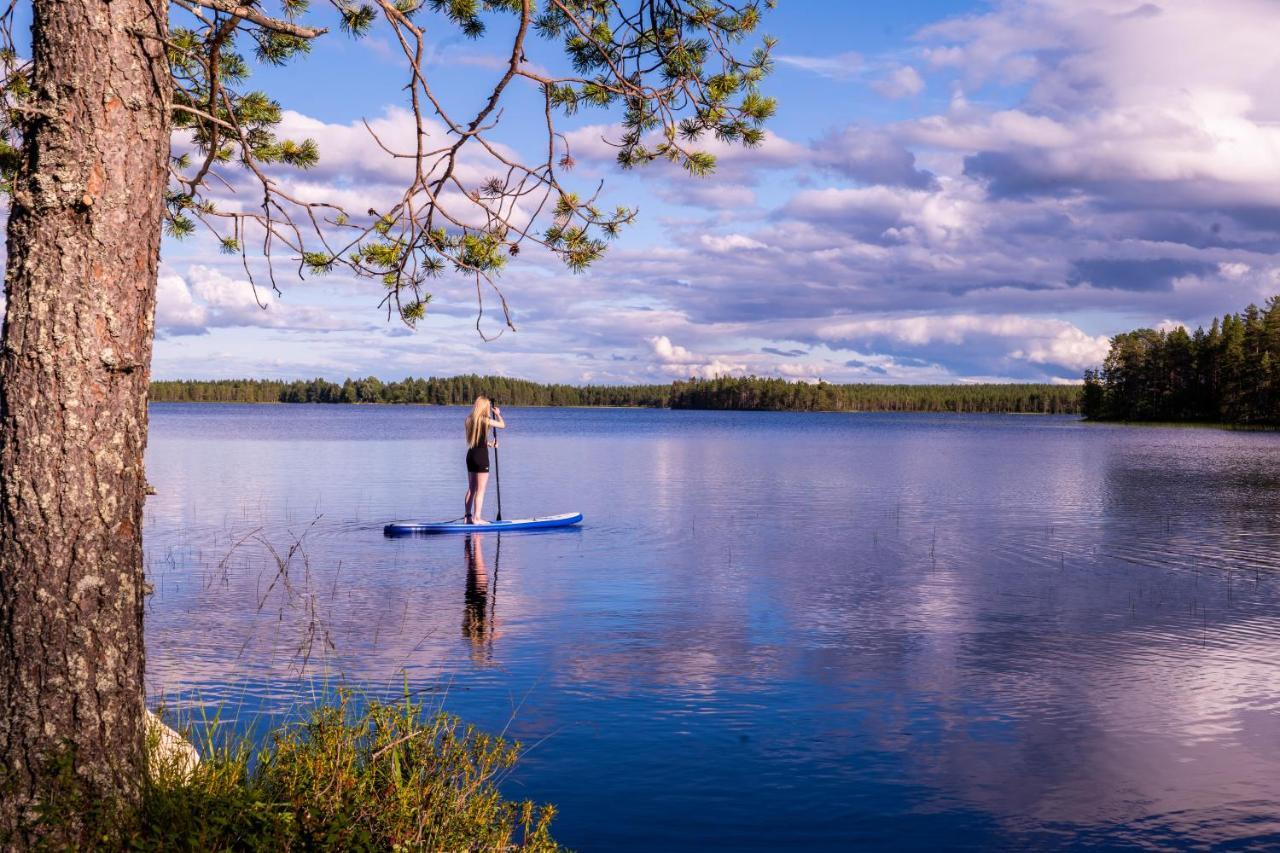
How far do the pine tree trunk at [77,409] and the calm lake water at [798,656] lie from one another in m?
1.82

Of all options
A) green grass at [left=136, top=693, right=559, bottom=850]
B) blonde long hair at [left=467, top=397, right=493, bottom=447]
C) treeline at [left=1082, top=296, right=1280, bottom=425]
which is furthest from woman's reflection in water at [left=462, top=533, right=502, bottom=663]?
treeline at [left=1082, top=296, right=1280, bottom=425]

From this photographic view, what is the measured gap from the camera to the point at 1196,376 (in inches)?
6216

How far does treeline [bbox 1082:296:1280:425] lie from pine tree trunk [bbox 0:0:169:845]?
132m

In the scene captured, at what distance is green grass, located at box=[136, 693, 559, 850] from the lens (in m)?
5.75

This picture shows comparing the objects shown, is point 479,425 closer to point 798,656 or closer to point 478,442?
point 478,442

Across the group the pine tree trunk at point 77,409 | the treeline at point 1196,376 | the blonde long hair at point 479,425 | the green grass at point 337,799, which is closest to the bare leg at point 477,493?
the blonde long hair at point 479,425

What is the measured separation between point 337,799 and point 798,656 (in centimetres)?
808

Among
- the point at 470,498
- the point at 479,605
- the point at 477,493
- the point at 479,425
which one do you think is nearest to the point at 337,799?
the point at 479,605

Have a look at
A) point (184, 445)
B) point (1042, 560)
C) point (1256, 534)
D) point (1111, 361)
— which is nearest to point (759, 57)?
point (1042, 560)

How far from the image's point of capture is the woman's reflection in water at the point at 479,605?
13.5 meters

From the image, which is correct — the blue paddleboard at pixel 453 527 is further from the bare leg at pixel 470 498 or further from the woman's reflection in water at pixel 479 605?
the woman's reflection in water at pixel 479 605

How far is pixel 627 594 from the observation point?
17438mm

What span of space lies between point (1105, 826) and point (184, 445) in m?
62.7

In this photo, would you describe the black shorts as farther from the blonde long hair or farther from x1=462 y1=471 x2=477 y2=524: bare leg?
x1=462 y1=471 x2=477 y2=524: bare leg
